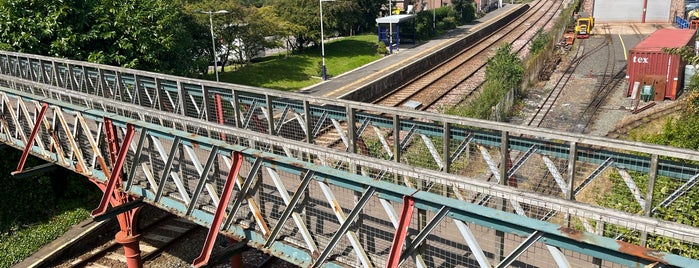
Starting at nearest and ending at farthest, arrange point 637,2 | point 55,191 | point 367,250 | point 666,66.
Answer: point 367,250, point 55,191, point 666,66, point 637,2

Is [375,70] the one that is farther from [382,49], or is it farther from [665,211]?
[665,211]

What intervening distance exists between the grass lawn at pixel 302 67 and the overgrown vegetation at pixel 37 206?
16.2m

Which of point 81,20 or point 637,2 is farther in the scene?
point 637,2

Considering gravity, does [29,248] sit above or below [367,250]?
below

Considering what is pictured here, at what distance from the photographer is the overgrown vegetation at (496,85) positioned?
899 inches

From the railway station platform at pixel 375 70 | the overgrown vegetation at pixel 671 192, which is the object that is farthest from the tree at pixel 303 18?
the overgrown vegetation at pixel 671 192

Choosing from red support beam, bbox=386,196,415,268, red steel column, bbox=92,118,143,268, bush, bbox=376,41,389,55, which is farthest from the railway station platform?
red support beam, bbox=386,196,415,268

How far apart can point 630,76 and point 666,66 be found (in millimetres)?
1602

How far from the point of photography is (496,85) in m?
25.3

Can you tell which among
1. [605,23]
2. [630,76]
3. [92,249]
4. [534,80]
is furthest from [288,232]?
[605,23]

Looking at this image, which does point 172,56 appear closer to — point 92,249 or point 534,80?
point 92,249

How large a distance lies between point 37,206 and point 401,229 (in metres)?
16.7

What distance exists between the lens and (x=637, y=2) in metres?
57.1

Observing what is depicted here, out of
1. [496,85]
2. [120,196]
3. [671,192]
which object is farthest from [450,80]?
Answer: [120,196]
